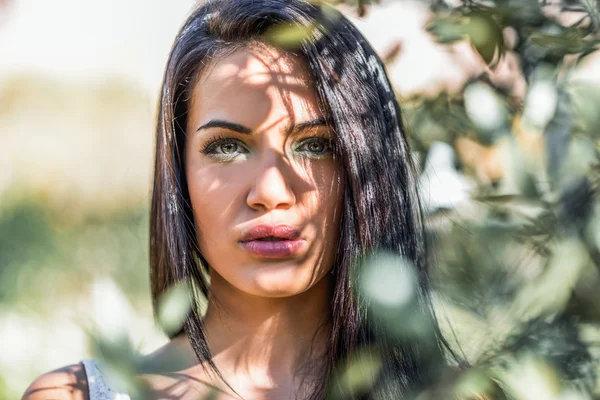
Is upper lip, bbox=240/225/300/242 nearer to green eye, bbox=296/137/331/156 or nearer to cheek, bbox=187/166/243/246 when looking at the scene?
cheek, bbox=187/166/243/246

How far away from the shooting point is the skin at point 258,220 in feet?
4.88

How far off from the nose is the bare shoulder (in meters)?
0.52

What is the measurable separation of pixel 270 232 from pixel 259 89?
0.27 metres

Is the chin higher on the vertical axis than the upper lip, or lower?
lower

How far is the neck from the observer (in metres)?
1.63

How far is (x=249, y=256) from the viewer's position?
1.49 m

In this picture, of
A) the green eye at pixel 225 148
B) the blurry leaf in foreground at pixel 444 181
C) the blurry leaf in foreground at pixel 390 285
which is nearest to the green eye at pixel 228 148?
the green eye at pixel 225 148

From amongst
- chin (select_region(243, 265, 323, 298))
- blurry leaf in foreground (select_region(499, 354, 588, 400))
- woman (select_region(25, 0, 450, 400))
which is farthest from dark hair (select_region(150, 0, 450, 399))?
blurry leaf in foreground (select_region(499, 354, 588, 400))

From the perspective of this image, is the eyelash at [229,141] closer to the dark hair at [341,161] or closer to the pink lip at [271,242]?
the dark hair at [341,161]

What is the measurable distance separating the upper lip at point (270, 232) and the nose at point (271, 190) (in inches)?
1.3

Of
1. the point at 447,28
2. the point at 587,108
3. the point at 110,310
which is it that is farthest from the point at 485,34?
the point at 110,310

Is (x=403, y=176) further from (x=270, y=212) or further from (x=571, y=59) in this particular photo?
(x=571, y=59)

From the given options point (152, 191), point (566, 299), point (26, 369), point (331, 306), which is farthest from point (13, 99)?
point (566, 299)

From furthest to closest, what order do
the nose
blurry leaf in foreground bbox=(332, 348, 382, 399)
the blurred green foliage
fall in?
the nose
blurry leaf in foreground bbox=(332, 348, 382, 399)
the blurred green foliage
